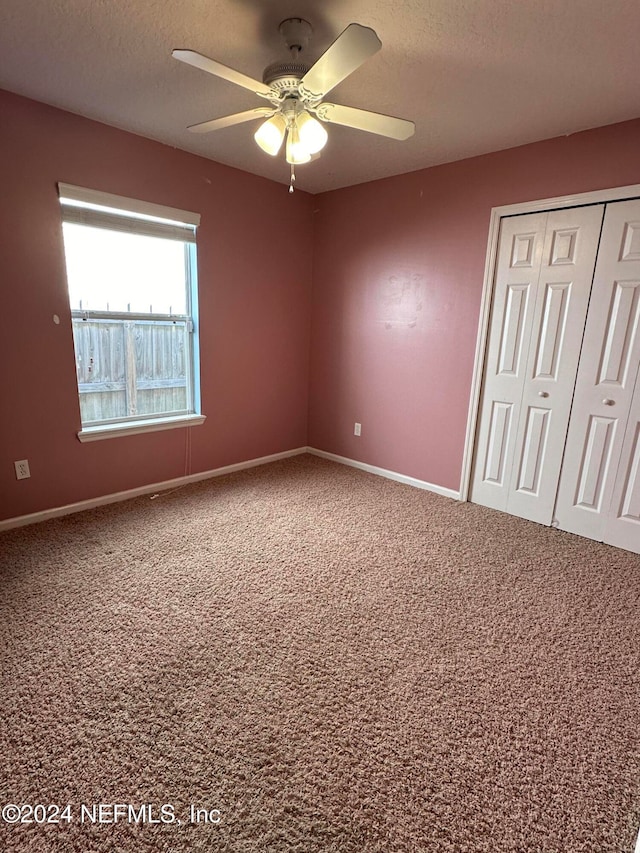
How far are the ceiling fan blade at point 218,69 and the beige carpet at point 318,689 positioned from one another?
→ 2.17 metres

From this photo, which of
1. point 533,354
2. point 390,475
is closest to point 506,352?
point 533,354

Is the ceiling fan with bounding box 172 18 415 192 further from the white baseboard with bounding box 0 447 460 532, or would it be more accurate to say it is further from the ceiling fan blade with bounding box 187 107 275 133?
the white baseboard with bounding box 0 447 460 532

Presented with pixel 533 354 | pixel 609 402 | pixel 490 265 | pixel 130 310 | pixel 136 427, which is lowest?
pixel 136 427

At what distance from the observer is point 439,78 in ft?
6.81

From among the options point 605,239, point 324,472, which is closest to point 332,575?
point 324,472

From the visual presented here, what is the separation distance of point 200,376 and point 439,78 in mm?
2448

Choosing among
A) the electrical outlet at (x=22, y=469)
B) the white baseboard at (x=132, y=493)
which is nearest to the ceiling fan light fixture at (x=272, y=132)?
the electrical outlet at (x=22, y=469)

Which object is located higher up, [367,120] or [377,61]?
[377,61]

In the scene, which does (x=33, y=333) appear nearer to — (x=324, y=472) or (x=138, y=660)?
(x=138, y=660)

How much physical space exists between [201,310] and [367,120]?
196cm

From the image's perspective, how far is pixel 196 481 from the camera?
3.63 meters

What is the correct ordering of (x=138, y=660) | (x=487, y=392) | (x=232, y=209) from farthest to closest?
(x=232, y=209) → (x=487, y=392) → (x=138, y=660)

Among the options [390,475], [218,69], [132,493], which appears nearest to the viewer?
[218,69]

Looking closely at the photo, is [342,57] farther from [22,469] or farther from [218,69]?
[22,469]
